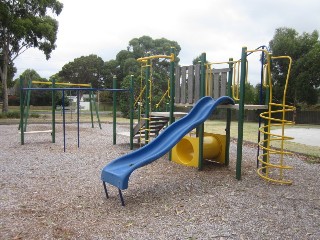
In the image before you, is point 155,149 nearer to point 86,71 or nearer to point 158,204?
point 158,204

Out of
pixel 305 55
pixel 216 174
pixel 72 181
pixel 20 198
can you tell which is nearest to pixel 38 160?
pixel 72 181

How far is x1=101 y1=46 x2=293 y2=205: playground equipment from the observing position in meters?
5.29

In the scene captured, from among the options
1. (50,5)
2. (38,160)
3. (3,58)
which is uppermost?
(50,5)

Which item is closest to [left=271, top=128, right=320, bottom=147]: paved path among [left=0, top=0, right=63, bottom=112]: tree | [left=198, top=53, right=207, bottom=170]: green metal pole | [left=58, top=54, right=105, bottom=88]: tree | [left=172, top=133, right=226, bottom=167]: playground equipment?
[left=172, top=133, right=226, bottom=167]: playground equipment

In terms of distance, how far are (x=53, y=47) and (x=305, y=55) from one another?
1879 centimetres

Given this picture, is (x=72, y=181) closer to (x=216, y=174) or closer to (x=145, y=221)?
(x=145, y=221)

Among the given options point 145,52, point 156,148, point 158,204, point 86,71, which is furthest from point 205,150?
point 86,71

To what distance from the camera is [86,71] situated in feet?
153

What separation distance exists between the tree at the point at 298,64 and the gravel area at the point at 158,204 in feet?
64.8

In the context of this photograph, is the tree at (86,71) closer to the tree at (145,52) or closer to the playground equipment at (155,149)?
the tree at (145,52)

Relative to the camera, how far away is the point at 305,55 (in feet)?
83.3

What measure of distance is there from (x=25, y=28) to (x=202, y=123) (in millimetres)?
18036

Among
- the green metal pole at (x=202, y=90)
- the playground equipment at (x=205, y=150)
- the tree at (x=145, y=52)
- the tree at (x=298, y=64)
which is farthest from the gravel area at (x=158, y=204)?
the tree at (x=145, y=52)

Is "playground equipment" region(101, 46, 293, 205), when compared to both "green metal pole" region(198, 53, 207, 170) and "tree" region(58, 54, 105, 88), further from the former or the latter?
"tree" region(58, 54, 105, 88)
